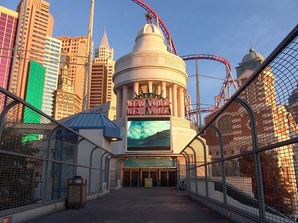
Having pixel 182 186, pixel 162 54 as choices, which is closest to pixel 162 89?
pixel 162 54

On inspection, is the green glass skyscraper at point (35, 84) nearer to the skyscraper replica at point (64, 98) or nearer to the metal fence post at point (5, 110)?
the skyscraper replica at point (64, 98)

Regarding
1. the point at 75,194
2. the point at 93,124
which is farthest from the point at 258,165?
the point at 93,124

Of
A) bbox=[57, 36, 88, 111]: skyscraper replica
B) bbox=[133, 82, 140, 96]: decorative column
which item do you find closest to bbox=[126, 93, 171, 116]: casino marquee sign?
bbox=[133, 82, 140, 96]: decorative column

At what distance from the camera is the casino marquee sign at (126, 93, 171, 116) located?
124 ft

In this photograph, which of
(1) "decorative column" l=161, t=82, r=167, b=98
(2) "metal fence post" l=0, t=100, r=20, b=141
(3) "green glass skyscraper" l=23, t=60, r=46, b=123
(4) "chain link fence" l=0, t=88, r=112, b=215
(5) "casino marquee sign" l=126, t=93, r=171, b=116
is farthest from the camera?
(3) "green glass skyscraper" l=23, t=60, r=46, b=123

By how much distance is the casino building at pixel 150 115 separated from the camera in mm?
34406

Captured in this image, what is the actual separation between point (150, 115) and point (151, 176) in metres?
9.69

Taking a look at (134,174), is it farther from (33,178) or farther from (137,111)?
(33,178)

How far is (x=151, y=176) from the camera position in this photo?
3888cm

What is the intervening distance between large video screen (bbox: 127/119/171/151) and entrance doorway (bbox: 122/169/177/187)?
18.6ft

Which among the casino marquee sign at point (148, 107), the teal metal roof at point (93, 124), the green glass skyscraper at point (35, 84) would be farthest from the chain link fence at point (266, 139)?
the green glass skyscraper at point (35, 84)

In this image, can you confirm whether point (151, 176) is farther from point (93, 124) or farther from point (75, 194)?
point (75, 194)

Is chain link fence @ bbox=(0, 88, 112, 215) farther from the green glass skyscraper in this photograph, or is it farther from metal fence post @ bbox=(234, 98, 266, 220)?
the green glass skyscraper

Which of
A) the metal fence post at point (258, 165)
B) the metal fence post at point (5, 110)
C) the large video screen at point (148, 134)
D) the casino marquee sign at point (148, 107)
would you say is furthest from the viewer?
the casino marquee sign at point (148, 107)
